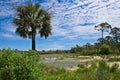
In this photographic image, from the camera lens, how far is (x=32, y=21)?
2895 cm

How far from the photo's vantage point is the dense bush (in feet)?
33.7

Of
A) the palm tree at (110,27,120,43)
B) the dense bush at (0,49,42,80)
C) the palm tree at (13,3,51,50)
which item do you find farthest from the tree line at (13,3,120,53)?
the palm tree at (110,27,120,43)

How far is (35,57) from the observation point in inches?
432

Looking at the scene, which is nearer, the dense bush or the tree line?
the dense bush

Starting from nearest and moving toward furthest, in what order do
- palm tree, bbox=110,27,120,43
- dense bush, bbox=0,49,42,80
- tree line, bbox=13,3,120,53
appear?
1. dense bush, bbox=0,49,42,80
2. tree line, bbox=13,3,120,53
3. palm tree, bbox=110,27,120,43

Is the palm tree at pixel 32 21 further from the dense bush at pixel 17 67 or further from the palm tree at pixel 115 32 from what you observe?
the palm tree at pixel 115 32

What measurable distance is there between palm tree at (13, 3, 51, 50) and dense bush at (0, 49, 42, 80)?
17961mm

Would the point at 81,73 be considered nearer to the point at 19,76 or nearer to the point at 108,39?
the point at 19,76

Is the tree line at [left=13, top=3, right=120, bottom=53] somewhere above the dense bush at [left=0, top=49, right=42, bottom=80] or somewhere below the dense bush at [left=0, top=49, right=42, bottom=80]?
above

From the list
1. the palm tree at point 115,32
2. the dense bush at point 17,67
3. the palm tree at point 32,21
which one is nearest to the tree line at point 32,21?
the palm tree at point 32,21

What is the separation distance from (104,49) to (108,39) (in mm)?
40592

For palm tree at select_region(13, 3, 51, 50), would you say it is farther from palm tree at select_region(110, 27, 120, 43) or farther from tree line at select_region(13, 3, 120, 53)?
palm tree at select_region(110, 27, 120, 43)

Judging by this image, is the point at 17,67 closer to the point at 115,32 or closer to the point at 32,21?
the point at 32,21

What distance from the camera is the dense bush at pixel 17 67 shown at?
33.7 ft
